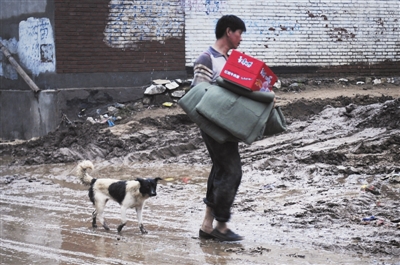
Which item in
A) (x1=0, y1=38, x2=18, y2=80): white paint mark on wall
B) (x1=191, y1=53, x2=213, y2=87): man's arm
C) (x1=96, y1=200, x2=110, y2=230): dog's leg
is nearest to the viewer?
(x1=191, y1=53, x2=213, y2=87): man's arm

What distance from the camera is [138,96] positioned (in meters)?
15.6

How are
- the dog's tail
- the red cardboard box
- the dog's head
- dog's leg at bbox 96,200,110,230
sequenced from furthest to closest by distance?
1. the dog's tail
2. dog's leg at bbox 96,200,110,230
3. the dog's head
4. the red cardboard box

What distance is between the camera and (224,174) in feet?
20.2

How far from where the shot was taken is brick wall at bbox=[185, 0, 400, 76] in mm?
16797

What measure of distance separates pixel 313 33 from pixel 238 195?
32.3 feet

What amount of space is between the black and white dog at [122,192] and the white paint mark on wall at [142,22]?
9114mm

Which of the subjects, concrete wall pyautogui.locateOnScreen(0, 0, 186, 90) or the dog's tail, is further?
concrete wall pyautogui.locateOnScreen(0, 0, 186, 90)

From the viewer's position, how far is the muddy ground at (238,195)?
5.83 metres

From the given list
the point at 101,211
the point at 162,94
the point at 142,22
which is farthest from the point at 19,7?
the point at 101,211

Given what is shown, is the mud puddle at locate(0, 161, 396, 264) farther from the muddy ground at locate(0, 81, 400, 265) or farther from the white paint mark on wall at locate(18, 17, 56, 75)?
the white paint mark on wall at locate(18, 17, 56, 75)

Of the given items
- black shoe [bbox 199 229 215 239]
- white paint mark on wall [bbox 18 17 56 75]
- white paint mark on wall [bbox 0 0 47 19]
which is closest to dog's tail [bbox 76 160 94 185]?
black shoe [bbox 199 229 215 239]

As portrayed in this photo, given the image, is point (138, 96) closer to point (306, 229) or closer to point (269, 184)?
point (269, 184)

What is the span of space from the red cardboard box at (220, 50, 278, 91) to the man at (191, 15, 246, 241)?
296mm

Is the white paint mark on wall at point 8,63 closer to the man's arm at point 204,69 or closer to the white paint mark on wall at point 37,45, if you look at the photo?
the white paint mark on wall at point 37,45
